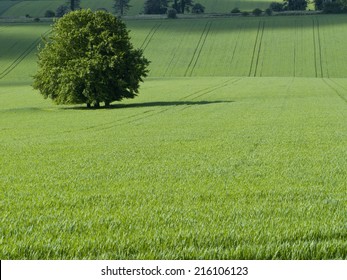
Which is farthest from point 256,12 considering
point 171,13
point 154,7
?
point 154,7

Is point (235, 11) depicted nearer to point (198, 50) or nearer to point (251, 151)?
point (198, 50)

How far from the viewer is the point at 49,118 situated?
4672 centimetres

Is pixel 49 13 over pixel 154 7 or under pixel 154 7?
under

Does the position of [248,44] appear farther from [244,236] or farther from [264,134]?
[244,236]

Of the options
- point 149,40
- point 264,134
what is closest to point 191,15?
point 149,40

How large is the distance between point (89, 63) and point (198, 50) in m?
77.1

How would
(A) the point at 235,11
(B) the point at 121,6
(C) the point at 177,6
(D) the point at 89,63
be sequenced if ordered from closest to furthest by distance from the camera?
(D) the point at 89,63 → (A) the point at 235,11 → (C) the point at 177,6 → (B) the point at 121,6

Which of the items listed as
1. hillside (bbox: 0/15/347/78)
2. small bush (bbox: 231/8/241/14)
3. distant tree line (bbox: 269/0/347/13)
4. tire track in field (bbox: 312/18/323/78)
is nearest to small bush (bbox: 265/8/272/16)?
hillside (bbox: 0/15/347/78)

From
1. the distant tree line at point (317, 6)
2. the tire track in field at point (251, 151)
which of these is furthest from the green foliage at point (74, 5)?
the tire track in field at point (251, 151)

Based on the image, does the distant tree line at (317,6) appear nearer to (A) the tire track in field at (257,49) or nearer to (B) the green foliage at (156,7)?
(A) the tire track in field at (257,49)

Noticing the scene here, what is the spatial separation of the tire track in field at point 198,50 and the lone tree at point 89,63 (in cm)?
5619

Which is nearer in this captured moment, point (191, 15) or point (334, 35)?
point (334, 35)

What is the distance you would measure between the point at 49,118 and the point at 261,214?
37550 millimetres

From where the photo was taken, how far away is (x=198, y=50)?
5103 inches
